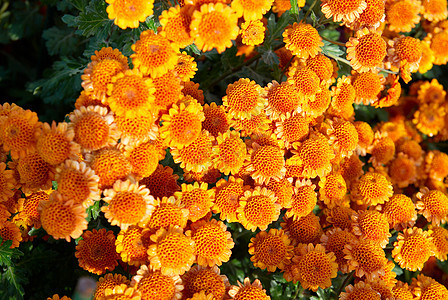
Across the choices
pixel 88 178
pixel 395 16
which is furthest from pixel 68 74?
pixel 395 16

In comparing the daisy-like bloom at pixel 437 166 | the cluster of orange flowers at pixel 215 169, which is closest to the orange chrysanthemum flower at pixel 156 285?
the cluster of orange flowers at pixel 215 169

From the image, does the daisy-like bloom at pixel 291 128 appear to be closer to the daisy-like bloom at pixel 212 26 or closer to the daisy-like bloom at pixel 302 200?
the daisy-like bloom at pixel 302 200

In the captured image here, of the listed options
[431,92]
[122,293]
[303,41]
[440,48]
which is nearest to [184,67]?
[303,41]

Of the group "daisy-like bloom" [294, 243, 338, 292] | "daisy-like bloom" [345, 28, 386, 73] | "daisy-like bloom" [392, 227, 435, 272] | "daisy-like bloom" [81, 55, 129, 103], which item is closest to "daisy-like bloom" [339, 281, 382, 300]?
"daisy-like bloom" [294, 243, 338, 292]

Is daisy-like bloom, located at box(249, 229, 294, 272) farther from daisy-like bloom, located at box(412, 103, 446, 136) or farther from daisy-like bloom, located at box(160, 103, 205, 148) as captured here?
daisy-like bloom, located at box(412, 103, 446, 136)

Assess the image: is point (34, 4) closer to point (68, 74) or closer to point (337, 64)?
point (68, 74)

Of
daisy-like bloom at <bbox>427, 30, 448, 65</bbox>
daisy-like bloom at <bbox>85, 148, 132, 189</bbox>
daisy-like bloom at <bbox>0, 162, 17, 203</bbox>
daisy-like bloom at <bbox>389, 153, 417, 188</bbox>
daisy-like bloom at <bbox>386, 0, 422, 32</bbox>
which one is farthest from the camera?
daisy-like bloom at <bbox>427, 30, 448, 65</bbox>
